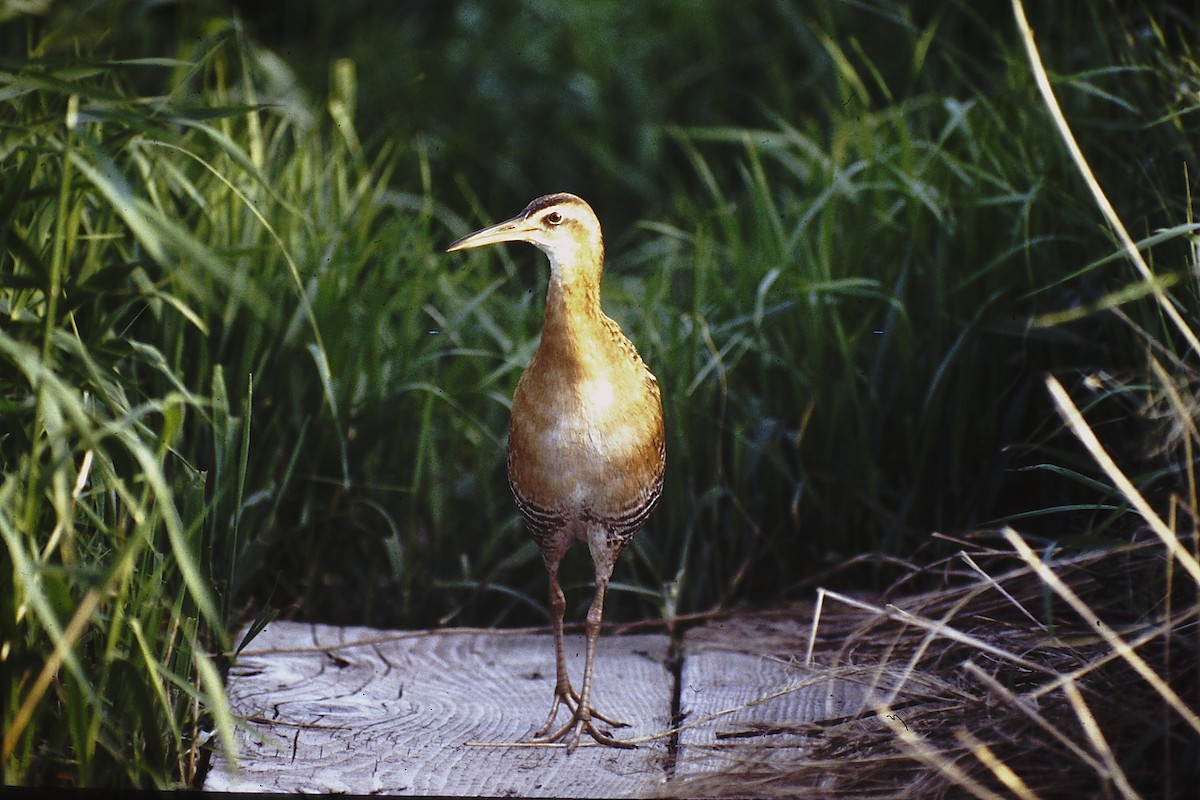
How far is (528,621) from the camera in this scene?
4199 mm

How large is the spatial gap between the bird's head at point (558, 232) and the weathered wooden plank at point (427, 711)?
1.04 meters

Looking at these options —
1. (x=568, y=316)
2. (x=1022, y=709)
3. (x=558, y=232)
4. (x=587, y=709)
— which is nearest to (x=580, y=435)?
(x=568, y=316)

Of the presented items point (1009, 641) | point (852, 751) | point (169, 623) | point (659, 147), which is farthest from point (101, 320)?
point (659, 147)

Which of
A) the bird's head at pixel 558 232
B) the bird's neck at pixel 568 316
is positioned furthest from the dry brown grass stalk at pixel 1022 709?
the bird's head at pixel 558 232

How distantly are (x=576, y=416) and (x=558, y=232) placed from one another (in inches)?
16.6

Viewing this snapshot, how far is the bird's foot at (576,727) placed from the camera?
2.94 meters

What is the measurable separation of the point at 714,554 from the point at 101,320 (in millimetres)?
1969

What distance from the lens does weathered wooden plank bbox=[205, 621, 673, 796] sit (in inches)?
105

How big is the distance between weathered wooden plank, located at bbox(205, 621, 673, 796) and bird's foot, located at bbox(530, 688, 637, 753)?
2cm

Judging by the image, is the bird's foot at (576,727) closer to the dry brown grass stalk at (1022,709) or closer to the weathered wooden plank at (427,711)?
the weathered wooden plank at (427,711)

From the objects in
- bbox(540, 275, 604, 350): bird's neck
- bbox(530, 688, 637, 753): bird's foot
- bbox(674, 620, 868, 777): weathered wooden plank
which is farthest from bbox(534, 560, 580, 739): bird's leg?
bbox(540, 275, 604, 350): bird's neck

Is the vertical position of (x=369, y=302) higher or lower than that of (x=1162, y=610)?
higher

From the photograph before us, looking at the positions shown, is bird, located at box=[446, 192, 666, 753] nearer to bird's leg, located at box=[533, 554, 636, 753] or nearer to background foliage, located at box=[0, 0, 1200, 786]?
bird's leg, located at box=[533, 554, 636, 753]

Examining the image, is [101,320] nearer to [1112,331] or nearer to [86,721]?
[86,721]
